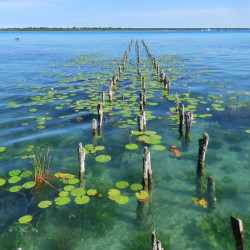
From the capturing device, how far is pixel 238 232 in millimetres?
4066

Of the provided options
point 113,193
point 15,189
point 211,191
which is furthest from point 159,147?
point 15,189

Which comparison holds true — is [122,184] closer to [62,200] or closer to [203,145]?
[62,200]

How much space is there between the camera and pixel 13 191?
19.6 feet

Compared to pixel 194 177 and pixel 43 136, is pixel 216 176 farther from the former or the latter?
pixel 43 136

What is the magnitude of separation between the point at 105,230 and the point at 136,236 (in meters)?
0.69

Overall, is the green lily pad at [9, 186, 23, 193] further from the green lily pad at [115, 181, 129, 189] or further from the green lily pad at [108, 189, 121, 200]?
the green lily pad at [115, 181, 129, 189]

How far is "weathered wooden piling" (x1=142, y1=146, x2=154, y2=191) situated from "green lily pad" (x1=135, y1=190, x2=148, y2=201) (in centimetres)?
15

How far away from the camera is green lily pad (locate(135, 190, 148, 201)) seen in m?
5.71

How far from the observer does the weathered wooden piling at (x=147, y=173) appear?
221 inches

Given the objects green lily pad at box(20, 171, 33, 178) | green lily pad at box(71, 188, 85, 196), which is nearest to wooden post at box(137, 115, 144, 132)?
green lily pad at box(71, 188, 85, 196)

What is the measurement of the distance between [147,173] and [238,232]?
2.44m

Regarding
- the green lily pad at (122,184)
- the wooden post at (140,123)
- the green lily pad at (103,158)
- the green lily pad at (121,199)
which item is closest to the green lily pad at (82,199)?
the green lily pad at (121,199)

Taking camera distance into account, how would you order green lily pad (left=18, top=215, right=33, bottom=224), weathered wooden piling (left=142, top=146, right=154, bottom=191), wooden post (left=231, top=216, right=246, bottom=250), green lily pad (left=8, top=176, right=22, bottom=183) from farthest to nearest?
green lily pad (left=8, top=176, right=22, bottom=183) → weathered wooden piling (left=142, top=146, right=154, bottom=191) → green lily pad (left=18, top=215, right=33, bottom=224) → wooden post (left=231, top=216, right=246, bottom=250)

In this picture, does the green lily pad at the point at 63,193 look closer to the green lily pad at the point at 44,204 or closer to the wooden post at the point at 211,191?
the green lily pad at the point at 44,204
